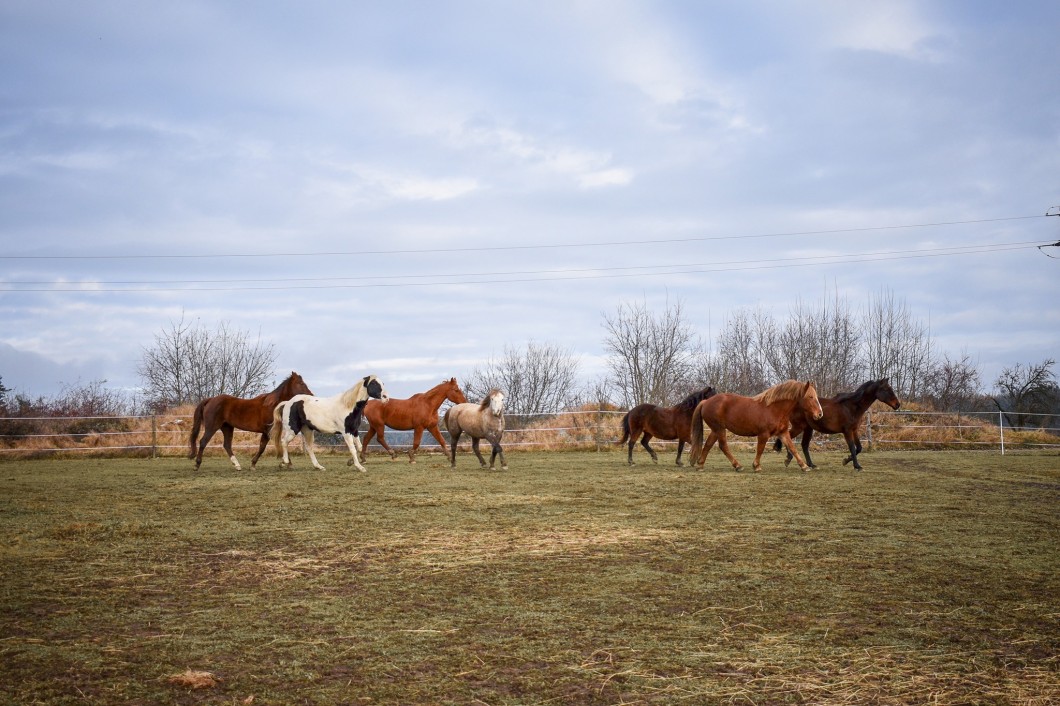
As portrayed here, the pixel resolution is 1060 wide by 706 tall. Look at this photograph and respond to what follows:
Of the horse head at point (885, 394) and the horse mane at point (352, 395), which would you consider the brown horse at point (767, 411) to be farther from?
the horse mane at point (352, 395)

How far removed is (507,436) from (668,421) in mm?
9516

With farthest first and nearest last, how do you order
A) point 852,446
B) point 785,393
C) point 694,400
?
point 694,400 < point 852,446 < point 785,393

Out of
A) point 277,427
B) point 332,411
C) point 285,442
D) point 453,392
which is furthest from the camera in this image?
point 453,392

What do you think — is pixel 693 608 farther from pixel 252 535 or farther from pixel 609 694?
pixel 252 535

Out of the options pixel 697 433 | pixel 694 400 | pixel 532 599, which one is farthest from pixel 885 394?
pixel 532 599

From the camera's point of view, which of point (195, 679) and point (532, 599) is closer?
point (195, 679)

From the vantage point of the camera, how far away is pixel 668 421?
15.5 m

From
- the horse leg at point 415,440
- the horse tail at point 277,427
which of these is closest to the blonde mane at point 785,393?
the horse leg at point 415,440

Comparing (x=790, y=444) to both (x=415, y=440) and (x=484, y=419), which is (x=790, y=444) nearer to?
(x=484, y=419)

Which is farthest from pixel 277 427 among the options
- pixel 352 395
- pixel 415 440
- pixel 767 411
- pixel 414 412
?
pixel 767 411

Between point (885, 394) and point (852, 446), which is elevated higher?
point (885, 394)

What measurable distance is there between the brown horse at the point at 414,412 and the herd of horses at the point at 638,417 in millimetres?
335

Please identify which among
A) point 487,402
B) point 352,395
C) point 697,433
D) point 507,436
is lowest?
point 507,436

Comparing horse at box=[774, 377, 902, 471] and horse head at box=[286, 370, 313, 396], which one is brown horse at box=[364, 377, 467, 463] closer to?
horse head at box=[286, 370, 313, 396]
